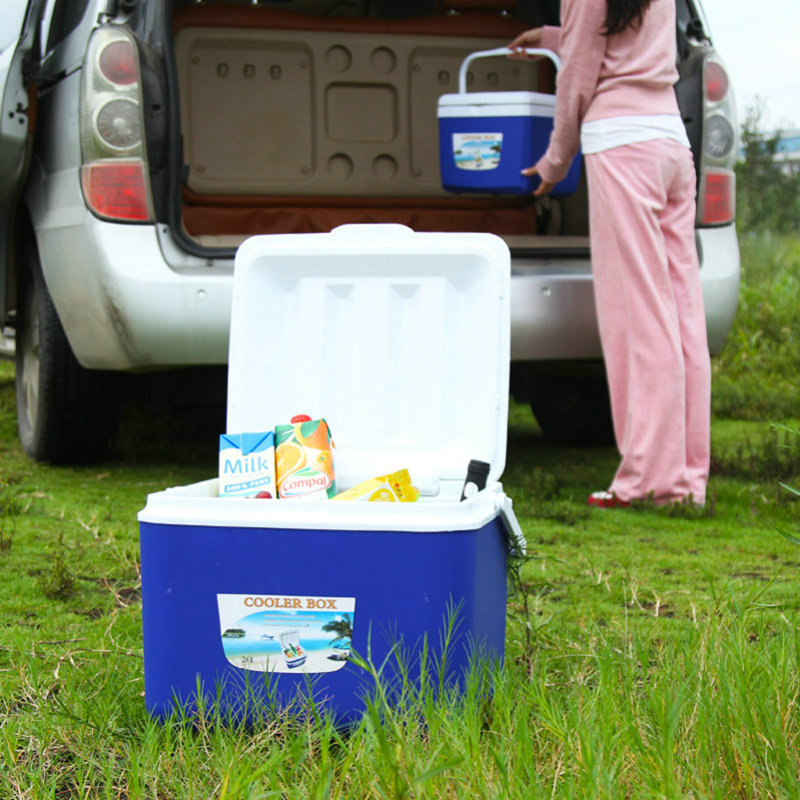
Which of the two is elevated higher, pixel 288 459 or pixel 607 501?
pixel 288 459

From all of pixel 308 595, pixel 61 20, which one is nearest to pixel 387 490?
pixel 308 595

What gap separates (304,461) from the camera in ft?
7.11

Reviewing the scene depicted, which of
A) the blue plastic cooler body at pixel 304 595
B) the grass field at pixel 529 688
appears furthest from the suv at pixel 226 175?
the blue plastic cooler body at pixel 304 595

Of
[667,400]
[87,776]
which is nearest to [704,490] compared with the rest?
[667,400]

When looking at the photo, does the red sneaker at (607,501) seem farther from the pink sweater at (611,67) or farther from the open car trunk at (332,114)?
the open car trunk at (332,114)

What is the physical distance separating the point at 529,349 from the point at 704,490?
0.72 meters

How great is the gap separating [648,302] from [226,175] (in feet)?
6.69

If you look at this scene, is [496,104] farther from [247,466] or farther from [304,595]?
[304,595]

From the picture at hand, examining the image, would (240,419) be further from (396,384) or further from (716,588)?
(716,588)

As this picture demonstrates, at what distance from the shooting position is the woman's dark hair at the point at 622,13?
3607 millimetres

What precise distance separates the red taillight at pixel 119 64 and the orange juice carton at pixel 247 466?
175cm

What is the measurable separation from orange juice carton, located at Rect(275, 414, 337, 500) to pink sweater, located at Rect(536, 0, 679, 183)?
1.87 m

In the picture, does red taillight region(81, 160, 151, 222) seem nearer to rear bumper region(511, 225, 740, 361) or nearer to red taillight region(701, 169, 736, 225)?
rear bumper region(511, 225, 740, 361)

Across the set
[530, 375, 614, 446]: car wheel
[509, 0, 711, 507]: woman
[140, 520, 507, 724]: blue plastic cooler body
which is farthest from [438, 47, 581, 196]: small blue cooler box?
[140, 520, 507, 724]: blue plastic cooler body
